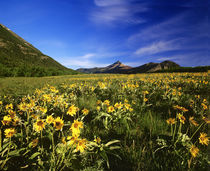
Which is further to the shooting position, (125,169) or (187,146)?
(187,146)

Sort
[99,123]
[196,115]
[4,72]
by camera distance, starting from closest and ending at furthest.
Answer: [99,123], [196,115], [4,72]

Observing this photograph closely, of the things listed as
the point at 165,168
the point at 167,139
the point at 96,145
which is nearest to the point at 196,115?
the point at 167,139

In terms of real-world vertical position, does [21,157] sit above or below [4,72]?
below

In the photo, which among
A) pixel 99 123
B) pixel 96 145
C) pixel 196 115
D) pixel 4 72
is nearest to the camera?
pixel 96 145

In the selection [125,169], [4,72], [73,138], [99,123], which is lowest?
[125,169]

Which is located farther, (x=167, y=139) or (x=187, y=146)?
(x=167, y=139)

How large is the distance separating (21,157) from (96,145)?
3.25 feet

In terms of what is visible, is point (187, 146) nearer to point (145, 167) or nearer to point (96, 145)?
point (145, 167)

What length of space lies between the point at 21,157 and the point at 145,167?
62.2 inches

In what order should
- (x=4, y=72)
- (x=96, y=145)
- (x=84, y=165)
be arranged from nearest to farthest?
(x=84, y=165) < (x=96, y=145) < (x=4, y=72)

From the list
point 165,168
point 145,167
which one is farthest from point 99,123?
point 165,168

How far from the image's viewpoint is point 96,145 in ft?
4.43

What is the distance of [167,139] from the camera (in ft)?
4.88

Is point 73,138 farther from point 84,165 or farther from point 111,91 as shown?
point 111,91
